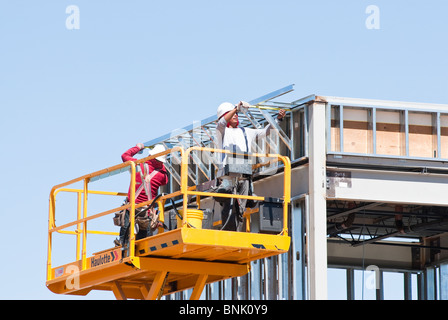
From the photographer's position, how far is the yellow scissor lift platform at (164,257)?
18938mm

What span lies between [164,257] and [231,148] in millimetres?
2424

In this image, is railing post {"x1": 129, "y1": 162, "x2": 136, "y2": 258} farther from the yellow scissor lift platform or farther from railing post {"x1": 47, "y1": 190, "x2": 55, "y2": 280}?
railing post {"x1": 47, "y1": 190, "x2": 55, "y2": 280}

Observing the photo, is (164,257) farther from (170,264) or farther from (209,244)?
(209,244)

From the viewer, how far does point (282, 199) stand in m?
20.3

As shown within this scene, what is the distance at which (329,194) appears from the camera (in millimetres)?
23984

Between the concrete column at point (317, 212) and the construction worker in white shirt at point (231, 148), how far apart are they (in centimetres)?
374

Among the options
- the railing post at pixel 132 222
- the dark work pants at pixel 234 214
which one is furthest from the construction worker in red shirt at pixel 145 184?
the dark work pants at pixel 234 214

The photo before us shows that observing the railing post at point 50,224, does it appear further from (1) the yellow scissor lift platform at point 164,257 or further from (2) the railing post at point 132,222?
(2) the railing post at point 132,222

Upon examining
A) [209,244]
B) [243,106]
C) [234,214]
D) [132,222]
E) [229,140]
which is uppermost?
[243,106]

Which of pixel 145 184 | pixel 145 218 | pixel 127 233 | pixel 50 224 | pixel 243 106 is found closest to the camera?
pixel 243 106

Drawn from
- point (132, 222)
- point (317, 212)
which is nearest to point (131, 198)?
point (132, 222)

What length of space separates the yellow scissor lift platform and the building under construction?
0.9 inches
